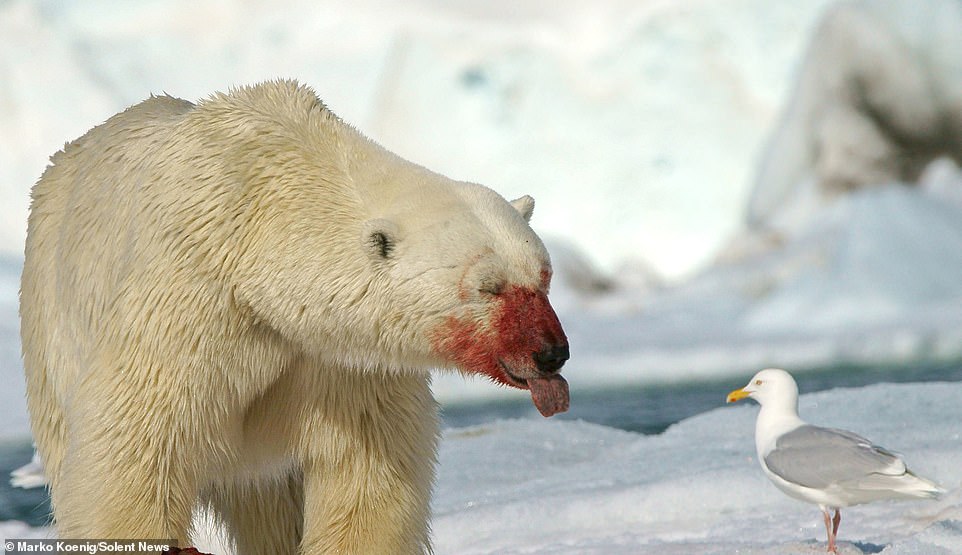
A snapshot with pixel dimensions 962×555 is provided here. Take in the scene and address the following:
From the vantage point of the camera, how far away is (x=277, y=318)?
8.48 ft

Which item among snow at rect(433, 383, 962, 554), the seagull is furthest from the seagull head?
snow at rect(433, 383, 962, 554)

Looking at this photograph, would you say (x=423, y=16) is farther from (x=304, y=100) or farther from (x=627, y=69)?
(x=304, y=100)

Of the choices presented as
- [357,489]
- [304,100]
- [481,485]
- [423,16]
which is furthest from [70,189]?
[423,16]

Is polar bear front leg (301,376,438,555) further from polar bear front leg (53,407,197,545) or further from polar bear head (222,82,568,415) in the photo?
polar bear front leg (53,407,197,545)

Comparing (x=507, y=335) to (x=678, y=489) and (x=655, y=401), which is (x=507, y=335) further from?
(x=655, y=401)

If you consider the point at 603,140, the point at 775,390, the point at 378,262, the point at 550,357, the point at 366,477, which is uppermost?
the point at 603,140

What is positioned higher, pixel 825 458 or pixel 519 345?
pixel 519 345

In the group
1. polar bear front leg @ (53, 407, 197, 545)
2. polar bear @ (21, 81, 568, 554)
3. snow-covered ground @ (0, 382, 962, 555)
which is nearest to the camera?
polar bear @ (21, 81, 568, 554)

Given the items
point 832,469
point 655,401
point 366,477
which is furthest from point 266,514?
point 655,401

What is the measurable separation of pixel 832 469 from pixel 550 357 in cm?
155

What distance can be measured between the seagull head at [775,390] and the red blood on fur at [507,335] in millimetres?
1875

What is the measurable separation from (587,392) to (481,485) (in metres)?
6.34

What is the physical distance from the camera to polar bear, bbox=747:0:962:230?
47.4 ft

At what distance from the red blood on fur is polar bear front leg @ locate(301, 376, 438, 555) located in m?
0.51
